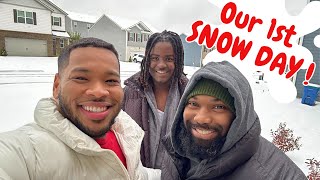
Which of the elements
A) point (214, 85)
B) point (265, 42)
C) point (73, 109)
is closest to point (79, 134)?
point (73, 109)

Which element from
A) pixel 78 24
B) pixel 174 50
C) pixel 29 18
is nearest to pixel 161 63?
pixel 174 50

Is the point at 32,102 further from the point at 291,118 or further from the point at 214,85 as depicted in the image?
the point at 291,118

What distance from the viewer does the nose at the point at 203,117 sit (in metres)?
1.32

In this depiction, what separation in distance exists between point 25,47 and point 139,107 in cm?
2311

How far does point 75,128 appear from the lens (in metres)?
1.12

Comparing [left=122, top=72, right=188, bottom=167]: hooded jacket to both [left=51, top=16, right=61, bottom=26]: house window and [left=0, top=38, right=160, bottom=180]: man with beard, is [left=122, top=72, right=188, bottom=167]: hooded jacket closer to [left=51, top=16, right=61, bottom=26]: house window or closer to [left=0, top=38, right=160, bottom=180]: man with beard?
[left=0, top=38, right=160, bottom=180]: man with beard

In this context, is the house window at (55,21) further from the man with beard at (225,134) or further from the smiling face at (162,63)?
the man with beard at (225,134)

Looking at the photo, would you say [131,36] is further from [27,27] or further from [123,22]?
[27,27]

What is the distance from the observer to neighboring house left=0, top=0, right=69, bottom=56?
19781 mm

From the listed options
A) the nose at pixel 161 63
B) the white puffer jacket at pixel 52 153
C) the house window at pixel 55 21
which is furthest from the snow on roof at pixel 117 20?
the white puffer jacket at pixel 52 153

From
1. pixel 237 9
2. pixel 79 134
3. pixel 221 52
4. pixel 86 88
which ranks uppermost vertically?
pixel 237 9

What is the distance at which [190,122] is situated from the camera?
145cm

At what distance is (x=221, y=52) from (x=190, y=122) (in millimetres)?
2523

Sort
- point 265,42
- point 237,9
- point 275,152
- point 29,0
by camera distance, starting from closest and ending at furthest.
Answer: point 275,152 → point 237,9 → point 265,42 → point 29,0
